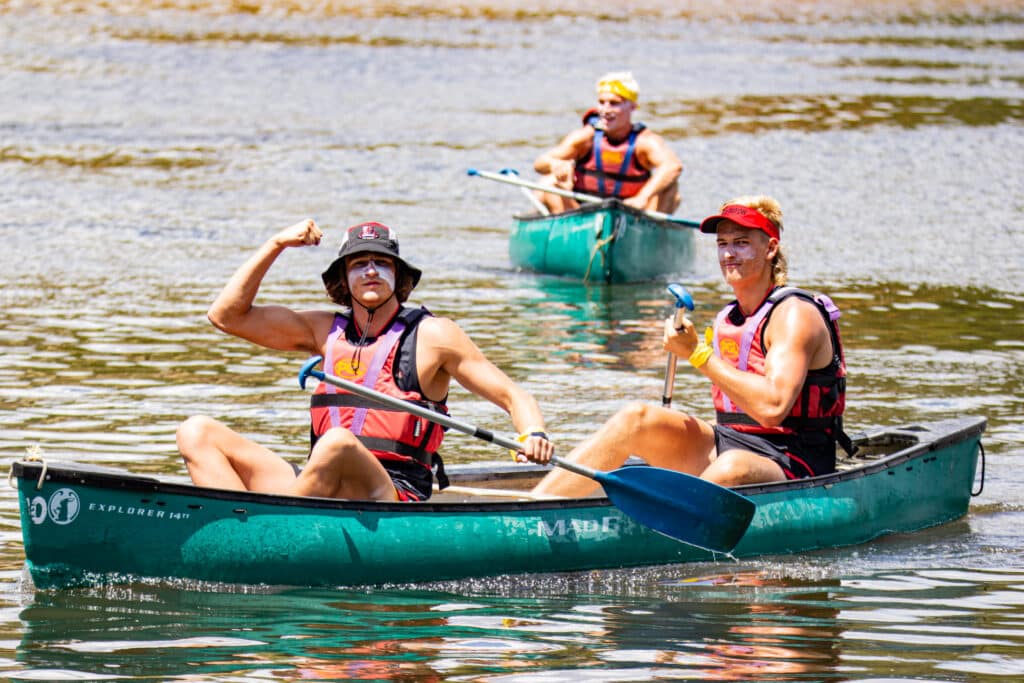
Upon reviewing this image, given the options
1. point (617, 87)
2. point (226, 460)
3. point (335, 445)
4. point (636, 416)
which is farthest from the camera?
point (617, 87)

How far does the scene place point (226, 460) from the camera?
6926mm

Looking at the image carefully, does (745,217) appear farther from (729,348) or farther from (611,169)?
(611,169)

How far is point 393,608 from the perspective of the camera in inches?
265

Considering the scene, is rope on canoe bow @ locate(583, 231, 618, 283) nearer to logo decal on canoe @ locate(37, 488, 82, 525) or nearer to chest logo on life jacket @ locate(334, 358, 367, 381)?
chest logo on life jacket @ locate(334, 358, 367, 381)

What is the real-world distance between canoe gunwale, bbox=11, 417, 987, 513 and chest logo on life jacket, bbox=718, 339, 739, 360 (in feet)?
1.83

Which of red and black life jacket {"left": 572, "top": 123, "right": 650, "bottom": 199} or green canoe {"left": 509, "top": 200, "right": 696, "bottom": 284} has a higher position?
red and black life jacket {"left": 572, "top": 123, "right": 650, "bottom": 199}

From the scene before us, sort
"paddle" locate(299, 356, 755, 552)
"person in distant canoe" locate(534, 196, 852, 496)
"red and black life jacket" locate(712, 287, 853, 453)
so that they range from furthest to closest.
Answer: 1. "red and black life jacket" locate(712, 287, 853, 453)
2. "person in distant canoe" locate(534, 196, 852, 496)
3. "paddle" locate(299, 356, 755, 552)

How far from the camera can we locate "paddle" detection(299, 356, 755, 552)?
7.06 m

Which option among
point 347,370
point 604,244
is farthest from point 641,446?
point 604,244

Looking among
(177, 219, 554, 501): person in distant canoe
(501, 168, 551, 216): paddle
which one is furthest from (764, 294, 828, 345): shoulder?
(501, 168, 551, 216): paddle

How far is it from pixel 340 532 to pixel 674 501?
52.4 inches

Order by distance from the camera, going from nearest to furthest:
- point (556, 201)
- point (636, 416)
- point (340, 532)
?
point (340, 532), point (636, 416), point (556, 201)

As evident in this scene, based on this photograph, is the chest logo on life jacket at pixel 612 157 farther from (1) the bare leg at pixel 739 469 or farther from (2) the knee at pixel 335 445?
(2) the knee at pixel 335 445

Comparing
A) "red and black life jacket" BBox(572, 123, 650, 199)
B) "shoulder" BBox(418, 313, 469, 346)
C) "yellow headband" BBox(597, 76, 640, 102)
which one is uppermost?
"yellow headband" BBox(597, 76, 640, 102)
